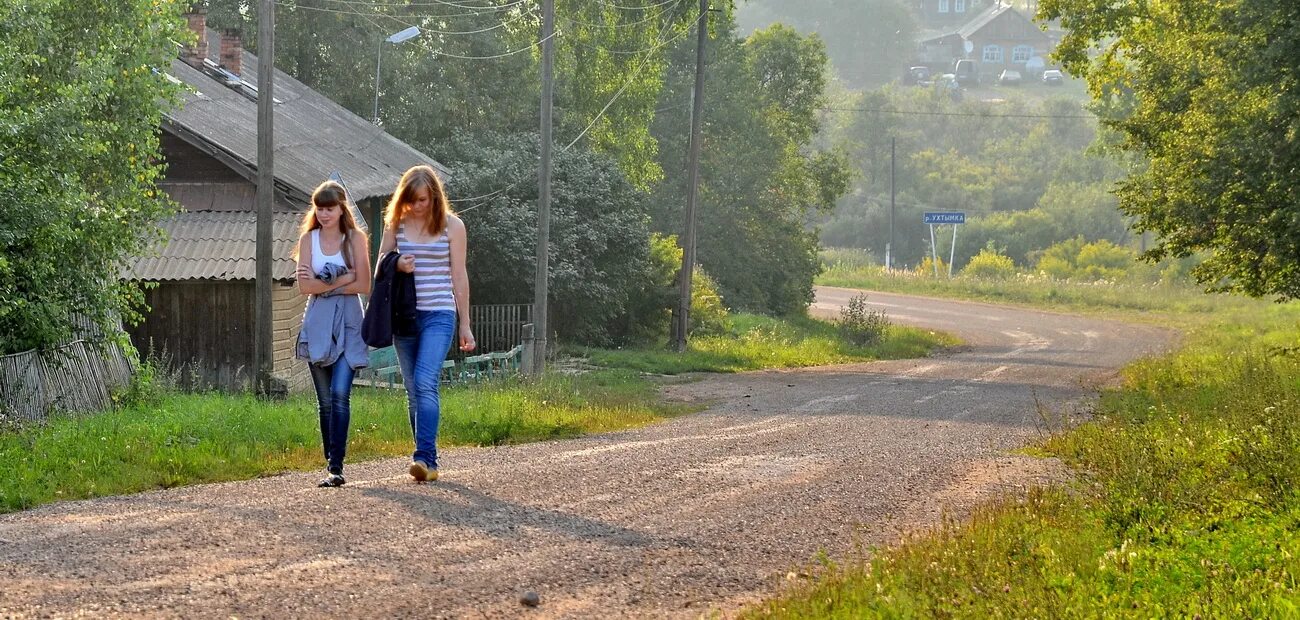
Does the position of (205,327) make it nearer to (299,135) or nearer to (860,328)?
(299,135)

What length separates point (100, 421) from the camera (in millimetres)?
12172

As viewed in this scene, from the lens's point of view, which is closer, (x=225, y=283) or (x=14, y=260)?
(x=14, y=260)

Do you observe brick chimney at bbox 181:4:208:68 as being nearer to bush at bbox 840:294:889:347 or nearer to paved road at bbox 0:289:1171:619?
bush at bbox 840:294:889:347

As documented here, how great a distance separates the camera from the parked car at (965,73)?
596 ft

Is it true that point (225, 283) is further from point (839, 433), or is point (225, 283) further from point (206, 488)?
point (206, 488)

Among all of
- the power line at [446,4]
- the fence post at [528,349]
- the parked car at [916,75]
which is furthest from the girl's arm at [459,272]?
the parked car at [916,75]

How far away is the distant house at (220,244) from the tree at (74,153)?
3.18 metres

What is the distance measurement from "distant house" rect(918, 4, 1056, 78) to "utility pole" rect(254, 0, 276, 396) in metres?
179

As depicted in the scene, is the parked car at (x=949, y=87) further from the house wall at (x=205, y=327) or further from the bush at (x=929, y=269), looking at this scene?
the house wall at (x=205, y=327)

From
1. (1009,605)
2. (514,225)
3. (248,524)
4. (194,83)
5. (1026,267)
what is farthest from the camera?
(1026,267)

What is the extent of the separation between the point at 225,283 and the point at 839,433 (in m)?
11.7

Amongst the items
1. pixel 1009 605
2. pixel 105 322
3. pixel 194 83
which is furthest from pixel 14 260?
pixel 194 83

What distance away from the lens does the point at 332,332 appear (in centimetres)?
841

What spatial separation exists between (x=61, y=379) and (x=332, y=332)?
6.22 m
